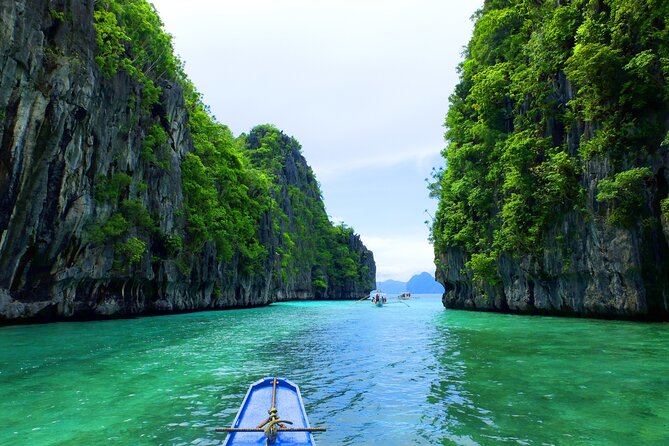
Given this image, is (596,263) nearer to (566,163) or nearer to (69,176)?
(566,163)

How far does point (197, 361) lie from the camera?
42.0 ft

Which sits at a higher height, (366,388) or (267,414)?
(267,414)

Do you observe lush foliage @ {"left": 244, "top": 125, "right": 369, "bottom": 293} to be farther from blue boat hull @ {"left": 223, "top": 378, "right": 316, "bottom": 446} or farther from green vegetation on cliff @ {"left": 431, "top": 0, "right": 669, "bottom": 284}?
blue boat hull @ {"left": 223, "top": 378, "right": 316, "bottom": 446}

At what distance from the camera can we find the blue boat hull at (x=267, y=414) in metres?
5.15

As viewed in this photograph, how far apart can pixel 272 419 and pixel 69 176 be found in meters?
23.4

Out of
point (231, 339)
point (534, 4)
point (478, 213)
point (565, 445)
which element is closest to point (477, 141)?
point (478, 213)

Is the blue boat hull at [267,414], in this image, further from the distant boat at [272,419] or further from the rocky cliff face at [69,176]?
the rocky cliff face at [69,176]

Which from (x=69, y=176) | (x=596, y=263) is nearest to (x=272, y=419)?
(x=596, y=263)

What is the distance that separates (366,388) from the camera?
9.31 meters

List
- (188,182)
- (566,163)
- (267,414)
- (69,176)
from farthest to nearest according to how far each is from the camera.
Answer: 1. (188,182)
2. (566,163)
3. (69,176)
4. (267,414)

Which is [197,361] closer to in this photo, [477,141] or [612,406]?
[612,406]

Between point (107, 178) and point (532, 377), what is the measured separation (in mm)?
27945

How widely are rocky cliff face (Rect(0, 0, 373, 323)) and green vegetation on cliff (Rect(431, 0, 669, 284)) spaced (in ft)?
88.1

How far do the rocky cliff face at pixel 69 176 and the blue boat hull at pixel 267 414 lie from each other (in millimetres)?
18913
